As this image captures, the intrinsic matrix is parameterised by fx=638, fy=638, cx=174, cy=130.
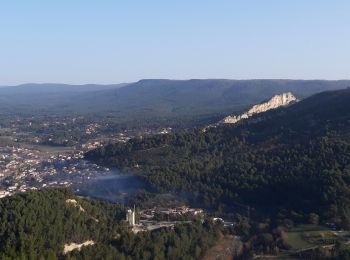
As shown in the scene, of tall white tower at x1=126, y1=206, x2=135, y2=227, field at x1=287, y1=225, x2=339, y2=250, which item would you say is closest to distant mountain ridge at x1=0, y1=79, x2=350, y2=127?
tall white tower at x1=126, y1=206, x2=135, y2=227

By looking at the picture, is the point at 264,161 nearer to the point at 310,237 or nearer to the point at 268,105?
the point at 310,237

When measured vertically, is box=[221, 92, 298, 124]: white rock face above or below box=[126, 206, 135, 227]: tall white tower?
above

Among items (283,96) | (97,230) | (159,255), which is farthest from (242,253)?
(283,96)

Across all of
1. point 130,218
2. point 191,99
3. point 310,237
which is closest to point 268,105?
point 130,218

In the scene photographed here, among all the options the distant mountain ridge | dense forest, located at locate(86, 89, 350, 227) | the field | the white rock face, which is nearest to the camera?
the field

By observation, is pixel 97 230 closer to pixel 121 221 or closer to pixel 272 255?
pixel 121 221

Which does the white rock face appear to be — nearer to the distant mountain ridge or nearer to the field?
the distant mountain ridge

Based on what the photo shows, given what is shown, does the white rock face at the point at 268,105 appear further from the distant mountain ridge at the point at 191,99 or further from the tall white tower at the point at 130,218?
the tall white tower at the point at 130,218
